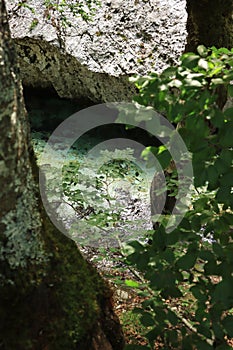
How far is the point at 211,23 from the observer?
274 centimetres

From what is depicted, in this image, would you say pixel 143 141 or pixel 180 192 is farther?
pixel 143 141

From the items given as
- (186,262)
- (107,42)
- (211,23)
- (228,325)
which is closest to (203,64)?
(186,262)

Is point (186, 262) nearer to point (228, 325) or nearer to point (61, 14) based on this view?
point (228, 325)

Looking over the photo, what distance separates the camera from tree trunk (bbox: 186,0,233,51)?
8.99ft

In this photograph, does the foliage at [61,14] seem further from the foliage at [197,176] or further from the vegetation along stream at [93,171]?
the foliage at [197,176]

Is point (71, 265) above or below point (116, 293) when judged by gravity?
above

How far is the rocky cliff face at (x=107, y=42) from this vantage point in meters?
4.67

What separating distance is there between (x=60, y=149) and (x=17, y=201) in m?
3.41

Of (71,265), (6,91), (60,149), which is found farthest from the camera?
(60,149)

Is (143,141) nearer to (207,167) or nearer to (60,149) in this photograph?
(60,149)

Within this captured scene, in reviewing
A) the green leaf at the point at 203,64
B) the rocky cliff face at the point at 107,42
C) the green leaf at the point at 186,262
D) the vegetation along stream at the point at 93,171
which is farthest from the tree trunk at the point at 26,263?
the rocky cliff face at the point at 107,42

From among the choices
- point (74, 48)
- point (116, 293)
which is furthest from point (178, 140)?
point (74, 48)

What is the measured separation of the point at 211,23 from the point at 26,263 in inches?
76.8

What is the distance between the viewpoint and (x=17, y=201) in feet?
4.40
